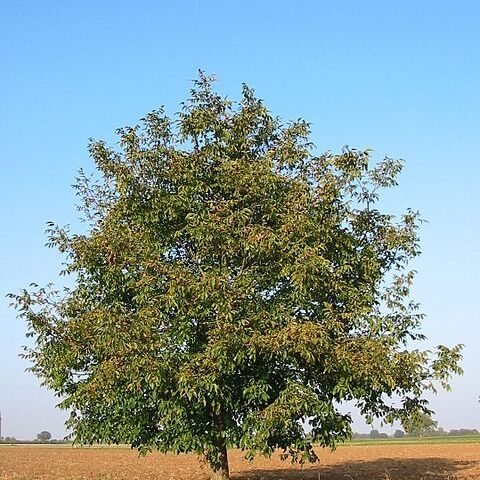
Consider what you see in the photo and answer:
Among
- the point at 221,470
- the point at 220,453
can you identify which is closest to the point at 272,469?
the point at 221,470

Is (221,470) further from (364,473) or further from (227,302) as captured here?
(364,473)

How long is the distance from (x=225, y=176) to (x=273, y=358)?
20.6ft

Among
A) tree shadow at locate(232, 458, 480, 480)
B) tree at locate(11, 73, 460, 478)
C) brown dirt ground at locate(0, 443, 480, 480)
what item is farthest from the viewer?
brown dirt ground at locate(0, 443, 480, 480)

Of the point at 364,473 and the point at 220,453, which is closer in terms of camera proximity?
the point at 220,453

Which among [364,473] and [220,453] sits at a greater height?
[220,453]

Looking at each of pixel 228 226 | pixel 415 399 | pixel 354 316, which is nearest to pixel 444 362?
pixel 415 399

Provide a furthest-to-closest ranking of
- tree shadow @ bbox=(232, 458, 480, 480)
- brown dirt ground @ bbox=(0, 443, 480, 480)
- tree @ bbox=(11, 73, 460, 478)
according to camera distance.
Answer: brown dirt ground @ bbox=(0, 443, 480, 480)
tree shadow @ bbox=(232, 458, 480, 480)
tree @ bbox=(11, 73, 460, 478)

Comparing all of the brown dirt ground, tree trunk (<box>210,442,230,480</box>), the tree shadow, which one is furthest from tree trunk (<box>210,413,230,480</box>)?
the tree shadow

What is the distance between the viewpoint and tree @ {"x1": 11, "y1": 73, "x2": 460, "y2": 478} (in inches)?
783

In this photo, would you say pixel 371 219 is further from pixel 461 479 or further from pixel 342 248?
pixel 461 479

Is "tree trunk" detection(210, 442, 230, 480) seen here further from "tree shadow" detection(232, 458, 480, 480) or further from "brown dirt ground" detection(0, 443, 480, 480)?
"tree shadow" detection(232, 458, 480, 480)

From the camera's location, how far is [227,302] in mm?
19516

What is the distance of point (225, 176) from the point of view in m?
22.9

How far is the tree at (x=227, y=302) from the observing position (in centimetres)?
1989
